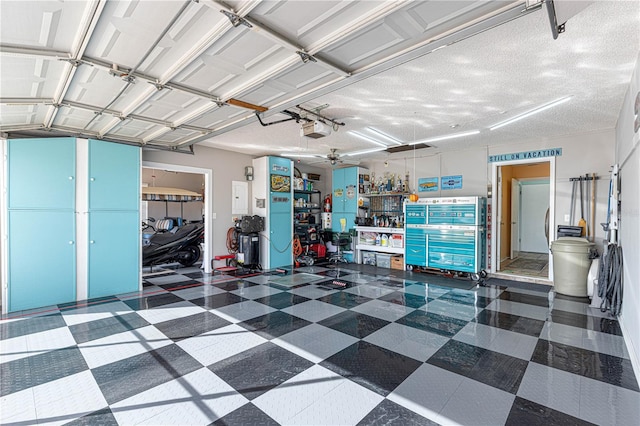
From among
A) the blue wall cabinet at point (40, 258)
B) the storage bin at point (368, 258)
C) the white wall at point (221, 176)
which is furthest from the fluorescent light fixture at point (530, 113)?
the blue wall cabinet at point (40, 258)

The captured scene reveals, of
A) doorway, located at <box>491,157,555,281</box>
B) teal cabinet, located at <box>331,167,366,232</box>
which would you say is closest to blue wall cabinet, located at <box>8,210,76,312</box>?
teal cabinet, located at <box>331,167,366,232</box>

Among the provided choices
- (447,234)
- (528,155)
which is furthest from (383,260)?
(528,155)

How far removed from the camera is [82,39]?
232 centimetres

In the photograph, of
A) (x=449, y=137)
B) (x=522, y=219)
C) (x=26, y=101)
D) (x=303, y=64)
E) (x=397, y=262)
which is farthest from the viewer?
(x=522, y=219)

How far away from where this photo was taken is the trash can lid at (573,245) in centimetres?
503

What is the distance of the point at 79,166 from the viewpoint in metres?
4.91

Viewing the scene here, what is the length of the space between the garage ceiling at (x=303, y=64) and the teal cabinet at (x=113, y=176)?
41 centimetres

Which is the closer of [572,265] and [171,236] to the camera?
[572,265]

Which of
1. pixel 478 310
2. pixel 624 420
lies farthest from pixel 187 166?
pixel 624 420

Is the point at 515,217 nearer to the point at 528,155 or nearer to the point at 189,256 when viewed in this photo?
the point at 528,155

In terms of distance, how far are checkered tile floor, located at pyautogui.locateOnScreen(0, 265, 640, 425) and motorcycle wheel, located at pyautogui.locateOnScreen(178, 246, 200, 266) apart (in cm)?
299

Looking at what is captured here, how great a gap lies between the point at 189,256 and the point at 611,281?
27.7 ft

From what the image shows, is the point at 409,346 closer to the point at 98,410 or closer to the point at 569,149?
the point at 98,410

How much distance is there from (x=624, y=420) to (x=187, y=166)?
7266 millimetres
